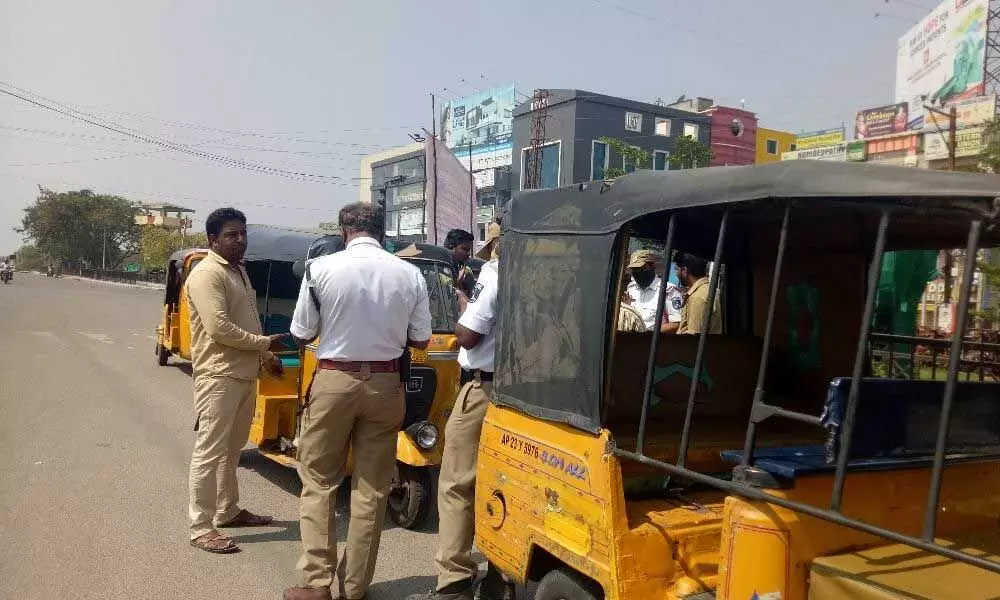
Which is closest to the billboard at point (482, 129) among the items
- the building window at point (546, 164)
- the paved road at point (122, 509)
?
the building window at point (546, 164)

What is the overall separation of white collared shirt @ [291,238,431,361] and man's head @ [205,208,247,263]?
1.25 meters

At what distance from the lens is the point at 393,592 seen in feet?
13.8

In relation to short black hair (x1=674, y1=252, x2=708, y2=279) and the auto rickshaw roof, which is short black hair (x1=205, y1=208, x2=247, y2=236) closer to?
the auto rickshaw roof

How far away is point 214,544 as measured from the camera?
4.63m

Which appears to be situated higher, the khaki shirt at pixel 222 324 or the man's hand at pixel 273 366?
the khaki shirt at pixel 222 324

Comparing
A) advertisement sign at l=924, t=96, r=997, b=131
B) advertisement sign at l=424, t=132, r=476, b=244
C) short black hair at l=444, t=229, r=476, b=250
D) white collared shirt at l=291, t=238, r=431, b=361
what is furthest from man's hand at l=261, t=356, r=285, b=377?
advertisement sign at l=924, t=96, r=997, b=131

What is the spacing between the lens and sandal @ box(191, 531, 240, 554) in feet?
15.2

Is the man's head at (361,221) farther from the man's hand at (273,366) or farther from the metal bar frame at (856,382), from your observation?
the metal bar frame at (856,382)

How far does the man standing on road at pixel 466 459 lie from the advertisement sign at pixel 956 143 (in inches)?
798

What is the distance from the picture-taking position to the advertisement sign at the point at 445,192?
66.6 feet

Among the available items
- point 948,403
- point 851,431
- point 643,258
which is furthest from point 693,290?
point 948,403

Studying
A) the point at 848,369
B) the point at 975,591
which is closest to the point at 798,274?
the point at 848,369

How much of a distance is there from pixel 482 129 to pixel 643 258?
205 ft

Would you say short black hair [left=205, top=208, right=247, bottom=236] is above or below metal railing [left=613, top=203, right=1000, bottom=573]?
above
